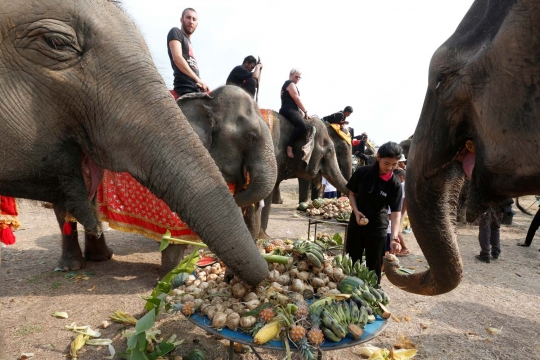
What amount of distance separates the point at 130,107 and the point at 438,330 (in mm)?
3981

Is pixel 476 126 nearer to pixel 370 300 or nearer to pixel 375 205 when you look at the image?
pixel 370 300

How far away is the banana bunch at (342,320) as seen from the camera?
217cm

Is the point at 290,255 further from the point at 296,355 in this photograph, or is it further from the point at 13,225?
the point at 13,225

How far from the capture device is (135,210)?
488 centimetres

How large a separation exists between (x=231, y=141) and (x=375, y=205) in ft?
6.70

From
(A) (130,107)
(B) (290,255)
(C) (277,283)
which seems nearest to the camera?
(A) (130,107)

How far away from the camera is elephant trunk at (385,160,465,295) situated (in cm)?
167

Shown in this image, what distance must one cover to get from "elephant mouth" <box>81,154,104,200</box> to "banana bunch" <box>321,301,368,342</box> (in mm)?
1542

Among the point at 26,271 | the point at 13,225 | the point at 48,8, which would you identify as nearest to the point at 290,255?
the point at 48,8

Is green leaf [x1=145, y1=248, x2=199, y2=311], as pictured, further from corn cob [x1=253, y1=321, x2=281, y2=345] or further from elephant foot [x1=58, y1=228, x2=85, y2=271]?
elephant foot [x1=58, y1=228, x2=85, y2=271]

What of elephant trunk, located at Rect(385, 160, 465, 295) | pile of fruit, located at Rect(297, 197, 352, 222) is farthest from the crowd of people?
elephant trunk, located at Rect(385, 160, 465, 295)

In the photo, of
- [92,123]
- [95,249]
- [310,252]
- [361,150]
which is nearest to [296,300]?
[310,252]

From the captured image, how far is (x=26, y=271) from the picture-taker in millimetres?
4957

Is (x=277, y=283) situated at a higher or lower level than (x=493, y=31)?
lower
